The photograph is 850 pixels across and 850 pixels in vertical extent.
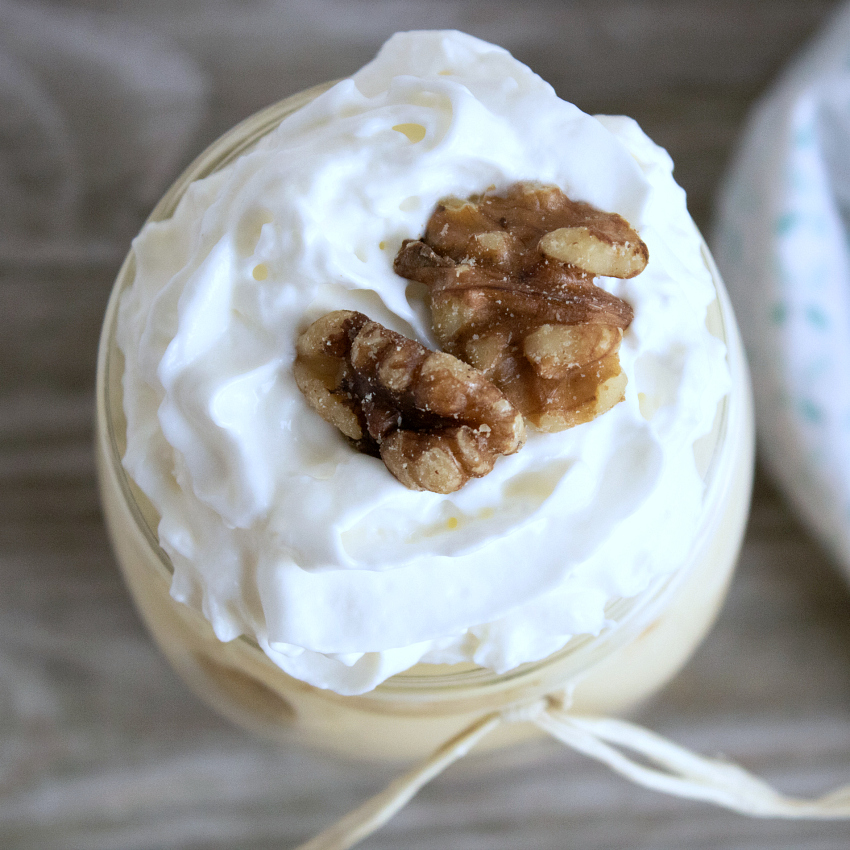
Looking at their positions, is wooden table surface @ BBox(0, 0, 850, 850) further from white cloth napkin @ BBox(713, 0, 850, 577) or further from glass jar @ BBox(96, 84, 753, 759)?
glass jar @ BBox(96, 84, 753, 759)

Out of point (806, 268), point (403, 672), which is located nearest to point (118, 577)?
point (403, 672)

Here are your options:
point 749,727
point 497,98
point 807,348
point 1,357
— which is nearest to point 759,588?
point 749,727

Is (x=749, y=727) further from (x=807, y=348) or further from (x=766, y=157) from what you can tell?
(x=766, y=157)

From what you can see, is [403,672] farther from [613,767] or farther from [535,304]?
[613,767]

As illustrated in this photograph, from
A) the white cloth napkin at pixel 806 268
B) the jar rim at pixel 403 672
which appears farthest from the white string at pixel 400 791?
the white cloth napkin at pixel 806 268

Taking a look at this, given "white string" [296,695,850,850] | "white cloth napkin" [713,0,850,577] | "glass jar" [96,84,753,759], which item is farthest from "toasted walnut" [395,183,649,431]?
"white cloth napkin" [713,0,850,577]
